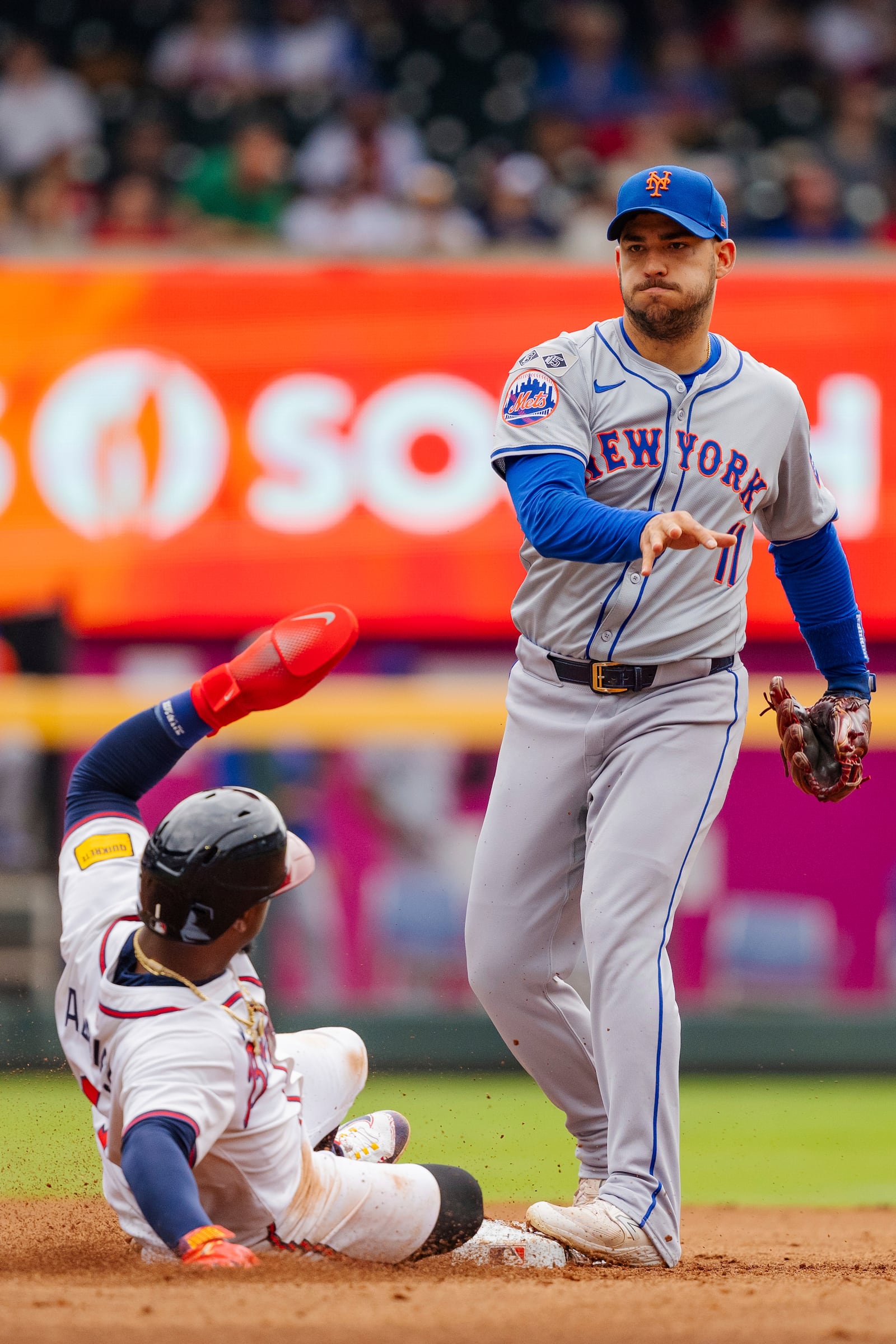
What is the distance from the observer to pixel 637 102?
9.48 meters

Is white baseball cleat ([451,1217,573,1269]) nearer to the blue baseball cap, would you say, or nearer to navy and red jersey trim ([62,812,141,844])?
navy and red jersey trim ([62,812,141,844])

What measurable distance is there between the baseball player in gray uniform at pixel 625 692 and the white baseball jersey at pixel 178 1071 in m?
0.59

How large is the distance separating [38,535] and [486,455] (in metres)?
2.13

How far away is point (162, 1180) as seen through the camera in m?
2.38

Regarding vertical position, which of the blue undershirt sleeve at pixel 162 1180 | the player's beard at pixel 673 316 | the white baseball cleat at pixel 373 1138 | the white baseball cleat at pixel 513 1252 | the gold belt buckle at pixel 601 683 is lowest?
the white baseball cleat at pixel 513 1252

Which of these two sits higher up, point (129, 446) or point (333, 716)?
point (129, 446)

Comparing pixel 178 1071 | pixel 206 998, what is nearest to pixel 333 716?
pixel 206 998

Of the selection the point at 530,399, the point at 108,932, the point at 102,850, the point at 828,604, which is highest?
the point at 530,399

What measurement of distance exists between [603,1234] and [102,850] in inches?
43.9

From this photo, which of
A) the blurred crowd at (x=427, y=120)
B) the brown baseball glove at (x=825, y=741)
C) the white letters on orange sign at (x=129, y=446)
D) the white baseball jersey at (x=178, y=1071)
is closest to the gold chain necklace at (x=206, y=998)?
the white baseball jersey at (x=178, y=1071)

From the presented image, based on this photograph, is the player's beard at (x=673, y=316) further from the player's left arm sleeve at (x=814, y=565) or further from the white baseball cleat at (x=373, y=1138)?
the white baseball cleat at (x=373, y=1138)

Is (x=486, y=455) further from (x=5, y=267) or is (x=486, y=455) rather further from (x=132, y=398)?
(x=5, y=267)

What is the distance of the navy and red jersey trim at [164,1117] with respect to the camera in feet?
8.02

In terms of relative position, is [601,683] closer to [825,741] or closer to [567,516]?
[567,516]
